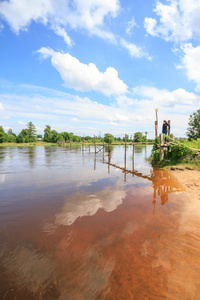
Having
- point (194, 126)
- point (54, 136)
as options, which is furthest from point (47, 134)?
point (194, 126)

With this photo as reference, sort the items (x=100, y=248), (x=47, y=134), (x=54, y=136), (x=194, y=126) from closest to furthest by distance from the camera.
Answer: (x=100, y=248)
(x=194, y=126)
(x=47, y=134)
(x=54, y=136)

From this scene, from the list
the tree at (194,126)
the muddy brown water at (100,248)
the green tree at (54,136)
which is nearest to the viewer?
the muddy brown water at (100,248)

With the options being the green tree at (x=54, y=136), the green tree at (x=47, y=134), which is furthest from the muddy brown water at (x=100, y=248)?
the green tree at (x=47, y=134)

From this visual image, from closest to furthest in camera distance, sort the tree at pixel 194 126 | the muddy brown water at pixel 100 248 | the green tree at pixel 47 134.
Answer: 1. the muddy brown water at pixel 100 248
2. the tree at pixel 194 126
3. the green tree at pixel 47 134

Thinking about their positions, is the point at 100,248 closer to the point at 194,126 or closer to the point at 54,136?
the point at 194,126

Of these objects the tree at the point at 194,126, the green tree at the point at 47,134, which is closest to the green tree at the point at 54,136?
the green tree at the point at 47,134

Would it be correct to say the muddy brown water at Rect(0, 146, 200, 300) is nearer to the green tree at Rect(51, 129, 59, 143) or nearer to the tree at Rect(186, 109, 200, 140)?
the tree at Rect(186, 109, 200, 140)

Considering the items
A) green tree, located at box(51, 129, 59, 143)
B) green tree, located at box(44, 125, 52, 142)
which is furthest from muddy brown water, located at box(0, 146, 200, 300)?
green tree, located at box(44, 125, 52, 142)

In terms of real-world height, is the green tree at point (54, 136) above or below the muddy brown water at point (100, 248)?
above

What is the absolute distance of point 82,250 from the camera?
2604 millimetres

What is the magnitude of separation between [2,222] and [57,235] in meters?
1.71

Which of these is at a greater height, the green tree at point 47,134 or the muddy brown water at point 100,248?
the green tree at point 47,134

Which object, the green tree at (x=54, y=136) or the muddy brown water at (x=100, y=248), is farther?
the green tree at (x=54, y=136)

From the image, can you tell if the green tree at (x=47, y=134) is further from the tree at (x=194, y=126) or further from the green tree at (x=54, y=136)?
the tree at (x=194, y=126)
